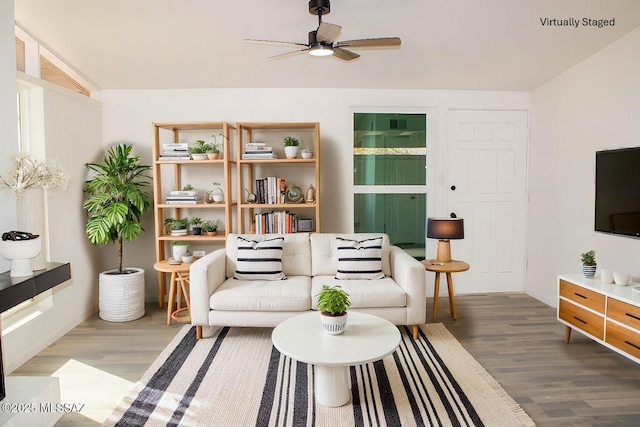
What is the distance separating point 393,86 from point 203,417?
12.1 feet

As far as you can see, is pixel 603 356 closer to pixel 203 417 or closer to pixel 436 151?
pixel 436 151

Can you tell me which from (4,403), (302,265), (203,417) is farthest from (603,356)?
(4,403)

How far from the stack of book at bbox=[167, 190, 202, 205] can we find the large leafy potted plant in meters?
0.28

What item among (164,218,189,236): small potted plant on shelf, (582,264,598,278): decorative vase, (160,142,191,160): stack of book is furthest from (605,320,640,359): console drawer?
(160,142,191,160): stack of book

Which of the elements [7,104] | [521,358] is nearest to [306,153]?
[7,104]

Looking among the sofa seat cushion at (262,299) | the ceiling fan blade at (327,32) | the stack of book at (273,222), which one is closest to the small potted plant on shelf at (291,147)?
the stack of book at (273,222)

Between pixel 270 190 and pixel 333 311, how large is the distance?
2083mm

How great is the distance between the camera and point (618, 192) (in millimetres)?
3238

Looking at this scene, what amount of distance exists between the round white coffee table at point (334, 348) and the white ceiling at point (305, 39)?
2380 mm

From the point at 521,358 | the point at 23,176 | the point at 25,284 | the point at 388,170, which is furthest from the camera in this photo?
the point at 388,170

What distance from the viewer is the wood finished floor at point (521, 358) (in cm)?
242

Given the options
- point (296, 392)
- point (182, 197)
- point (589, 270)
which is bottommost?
point (296, 392)

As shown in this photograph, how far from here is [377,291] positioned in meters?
3.33

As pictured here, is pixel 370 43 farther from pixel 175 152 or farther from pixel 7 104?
pixel 175 152
